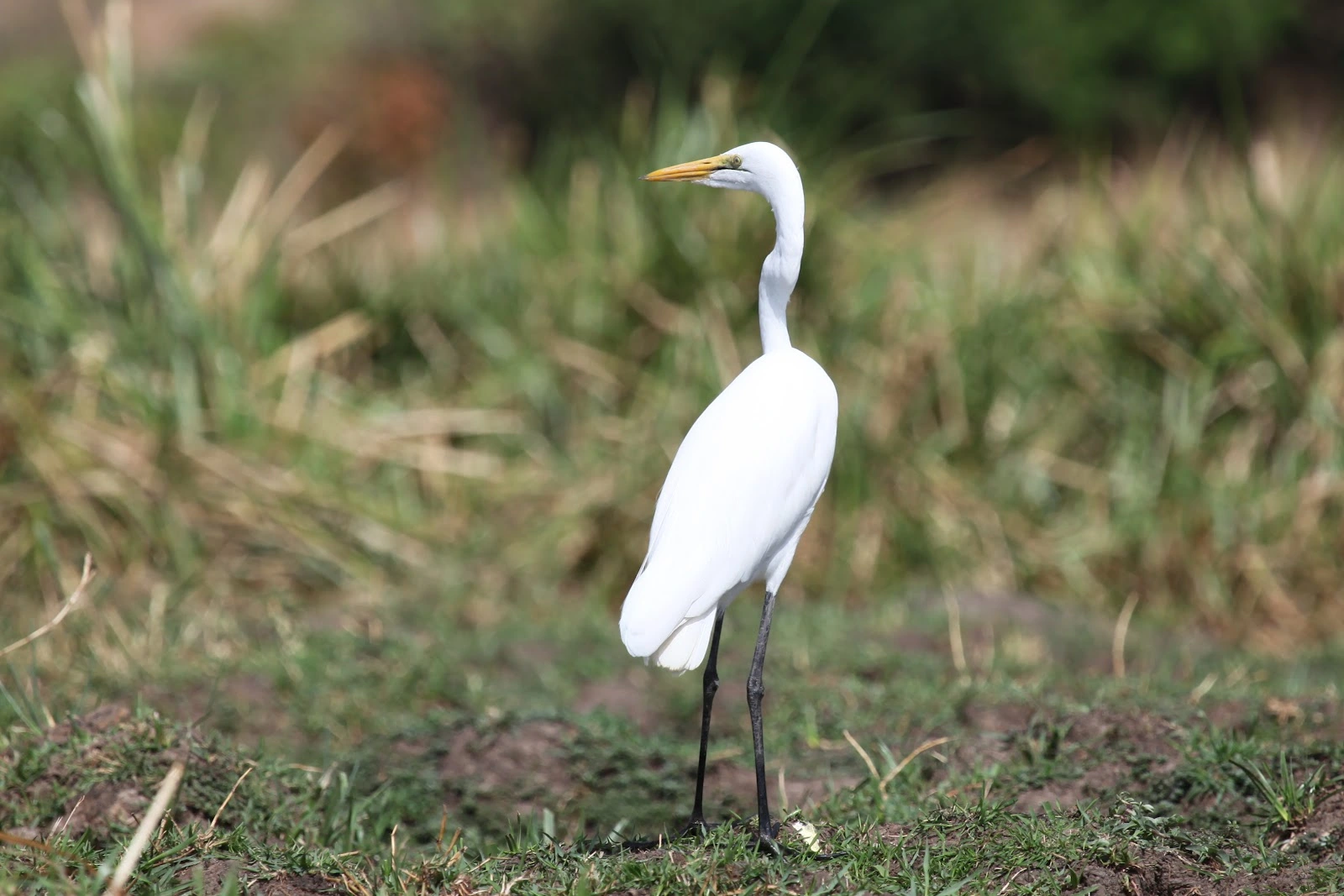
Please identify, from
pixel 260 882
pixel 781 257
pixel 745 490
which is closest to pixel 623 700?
pixel 745 490

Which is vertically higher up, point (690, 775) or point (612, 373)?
point (690, 775)

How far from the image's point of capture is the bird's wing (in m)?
2.59

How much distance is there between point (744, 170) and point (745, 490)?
2.29 ft

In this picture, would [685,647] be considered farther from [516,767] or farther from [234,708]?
[234,708]

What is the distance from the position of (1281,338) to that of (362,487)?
3.86 m

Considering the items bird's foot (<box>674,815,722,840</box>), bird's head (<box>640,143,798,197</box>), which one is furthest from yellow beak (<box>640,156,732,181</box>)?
bird's foot (<box>674,815,722,840</box>)

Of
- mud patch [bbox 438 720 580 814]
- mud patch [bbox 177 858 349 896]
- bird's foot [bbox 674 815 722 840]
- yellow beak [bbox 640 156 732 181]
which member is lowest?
mud patch [bbox 438 720 580 814]

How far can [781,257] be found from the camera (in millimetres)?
2848

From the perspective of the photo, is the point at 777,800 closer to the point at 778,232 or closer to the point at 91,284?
the point at 778,232

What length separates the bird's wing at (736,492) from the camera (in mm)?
2588

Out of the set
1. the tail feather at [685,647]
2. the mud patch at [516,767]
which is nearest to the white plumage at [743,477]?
the tail feather at [685,647]

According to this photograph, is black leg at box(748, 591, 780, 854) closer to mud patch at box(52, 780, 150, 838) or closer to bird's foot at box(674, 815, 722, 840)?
bird's foot at box(674, 815, 722, 840)

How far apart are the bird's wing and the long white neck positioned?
8 cm

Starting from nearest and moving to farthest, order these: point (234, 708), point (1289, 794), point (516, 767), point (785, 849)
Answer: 1. point (785, 849)
2. point (1289, 794)
3. point (516, 767)
4. point (234, 708)
